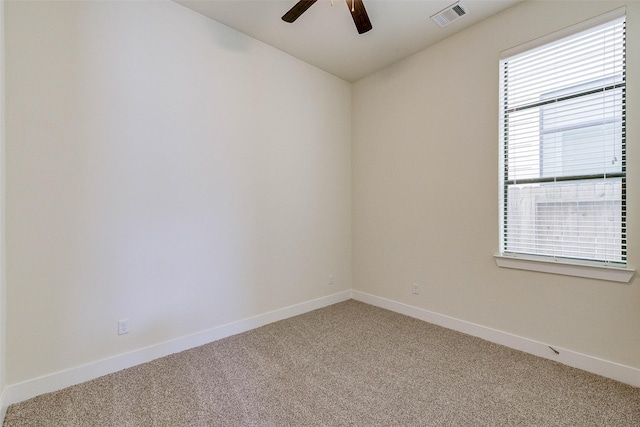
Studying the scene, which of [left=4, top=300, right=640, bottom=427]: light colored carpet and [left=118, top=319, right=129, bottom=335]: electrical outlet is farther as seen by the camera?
[left=118, top=319, right=129, bottom=335]: electrical outlet

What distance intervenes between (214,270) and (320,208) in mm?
1490

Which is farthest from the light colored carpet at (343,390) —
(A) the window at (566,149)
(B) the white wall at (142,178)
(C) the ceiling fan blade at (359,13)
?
(C) the ceiling fan blade at (359,13)

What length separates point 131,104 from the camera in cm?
221

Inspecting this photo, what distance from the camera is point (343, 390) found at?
1921 mm

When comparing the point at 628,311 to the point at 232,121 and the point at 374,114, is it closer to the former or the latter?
the point at 374,114

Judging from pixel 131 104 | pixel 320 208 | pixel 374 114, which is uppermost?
pixel 374 114

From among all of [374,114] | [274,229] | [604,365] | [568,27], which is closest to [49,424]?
[274,229]

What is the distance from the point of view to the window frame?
78.5 inches

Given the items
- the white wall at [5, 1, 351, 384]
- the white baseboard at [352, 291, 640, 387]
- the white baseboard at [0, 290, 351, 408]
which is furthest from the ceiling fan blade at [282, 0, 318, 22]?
the white baseboard at [352, 291, 640, 387]

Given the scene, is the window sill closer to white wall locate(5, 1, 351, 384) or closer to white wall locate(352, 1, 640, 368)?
white wall locate(352, 1, 640, 368)

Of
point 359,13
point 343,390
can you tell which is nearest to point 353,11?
point 359,13

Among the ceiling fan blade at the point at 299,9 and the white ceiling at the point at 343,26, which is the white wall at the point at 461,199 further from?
the ceiling fan blade at the point at 299,9

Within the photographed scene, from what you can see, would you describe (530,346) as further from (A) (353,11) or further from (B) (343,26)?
(B) (343,26)

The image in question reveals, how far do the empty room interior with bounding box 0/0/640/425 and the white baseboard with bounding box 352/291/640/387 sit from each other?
2 cm
